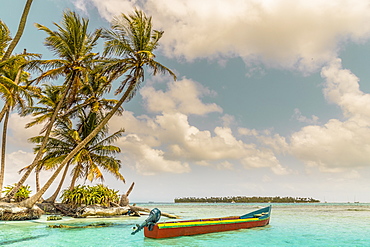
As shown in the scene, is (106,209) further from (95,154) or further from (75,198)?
(95,154)

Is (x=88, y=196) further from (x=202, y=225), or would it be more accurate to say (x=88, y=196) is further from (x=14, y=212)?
(x=202, y=225)

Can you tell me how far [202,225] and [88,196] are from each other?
10.4 metres

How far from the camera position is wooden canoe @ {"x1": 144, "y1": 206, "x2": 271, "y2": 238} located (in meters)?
10.0

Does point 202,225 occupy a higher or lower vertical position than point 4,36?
lower

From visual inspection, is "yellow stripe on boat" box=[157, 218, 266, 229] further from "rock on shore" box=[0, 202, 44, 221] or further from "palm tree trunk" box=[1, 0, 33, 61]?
"palm tree trunk" box=[1, 0, 33, 61]

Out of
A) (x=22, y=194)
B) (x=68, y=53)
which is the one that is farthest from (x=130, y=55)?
(x=22, y=194)

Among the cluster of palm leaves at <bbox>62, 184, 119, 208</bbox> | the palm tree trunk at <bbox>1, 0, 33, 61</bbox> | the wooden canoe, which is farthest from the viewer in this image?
the cluster of palm leaves at <bbox>62, 184, 119, 208</bbox>

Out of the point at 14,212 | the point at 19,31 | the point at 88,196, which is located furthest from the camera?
the point at 88,196

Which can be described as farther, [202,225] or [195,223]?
[202,225]

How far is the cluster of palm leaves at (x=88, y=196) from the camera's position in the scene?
18750mm

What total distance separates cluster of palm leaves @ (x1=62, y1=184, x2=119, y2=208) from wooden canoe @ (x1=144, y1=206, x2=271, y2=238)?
9793 mm

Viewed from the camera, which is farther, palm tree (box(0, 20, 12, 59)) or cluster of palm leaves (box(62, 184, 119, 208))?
cluster of palm leaves (box(62, 184, 119, 208))

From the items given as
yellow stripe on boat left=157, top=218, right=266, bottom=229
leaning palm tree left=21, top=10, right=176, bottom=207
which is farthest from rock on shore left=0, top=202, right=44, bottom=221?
yellow stripe on boat left=157, top=218, right=266, bottom=229

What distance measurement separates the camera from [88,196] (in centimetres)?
1880
